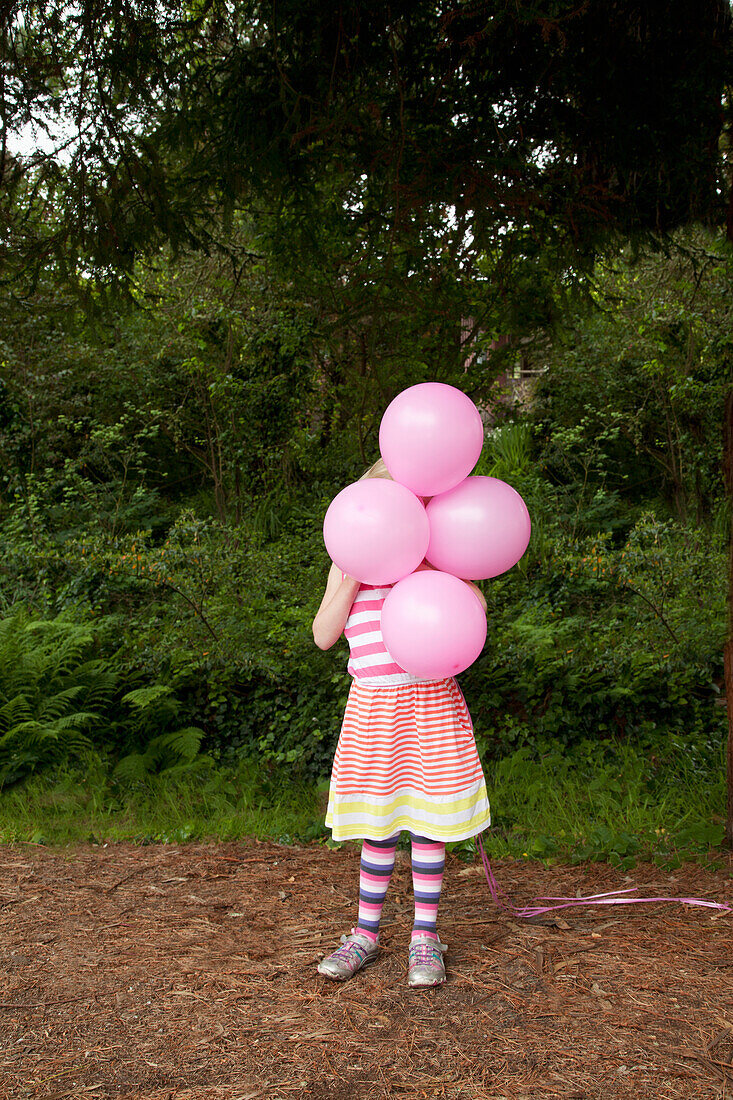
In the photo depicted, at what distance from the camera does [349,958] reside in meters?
2.58

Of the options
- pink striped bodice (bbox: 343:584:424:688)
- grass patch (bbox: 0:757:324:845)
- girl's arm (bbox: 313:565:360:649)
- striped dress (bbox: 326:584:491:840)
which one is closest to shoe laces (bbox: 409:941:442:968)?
striped dress (bbox: 326:584:491:840)

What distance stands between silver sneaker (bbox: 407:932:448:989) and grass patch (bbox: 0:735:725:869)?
1241 mm

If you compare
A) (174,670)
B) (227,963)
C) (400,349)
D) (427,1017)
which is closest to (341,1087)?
(427,1017)

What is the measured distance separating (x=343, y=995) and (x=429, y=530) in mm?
1373

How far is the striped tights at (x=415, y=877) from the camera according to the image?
2553 mm

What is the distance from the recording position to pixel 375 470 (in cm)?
272

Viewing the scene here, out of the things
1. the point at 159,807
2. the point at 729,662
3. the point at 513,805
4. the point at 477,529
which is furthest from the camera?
the point at 159,807

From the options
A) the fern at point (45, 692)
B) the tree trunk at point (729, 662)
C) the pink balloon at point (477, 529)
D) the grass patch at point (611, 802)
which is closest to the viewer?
the pink balloon at point (477, 529)

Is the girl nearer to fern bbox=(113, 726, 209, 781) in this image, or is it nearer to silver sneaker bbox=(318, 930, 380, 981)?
silver sneaker bbox=(318, 930, 380, 981)

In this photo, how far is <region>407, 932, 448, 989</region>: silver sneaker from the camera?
247 centimetres

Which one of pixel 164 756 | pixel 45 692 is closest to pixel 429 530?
pixel 164 756

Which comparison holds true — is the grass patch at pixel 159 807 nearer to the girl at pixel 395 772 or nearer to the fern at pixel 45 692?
the fern at pixel 45 692

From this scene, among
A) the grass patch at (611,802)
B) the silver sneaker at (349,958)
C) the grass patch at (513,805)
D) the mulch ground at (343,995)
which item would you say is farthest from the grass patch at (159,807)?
the silver sneaker at (349,958)

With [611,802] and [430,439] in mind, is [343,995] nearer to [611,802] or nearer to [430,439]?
[430,439]
